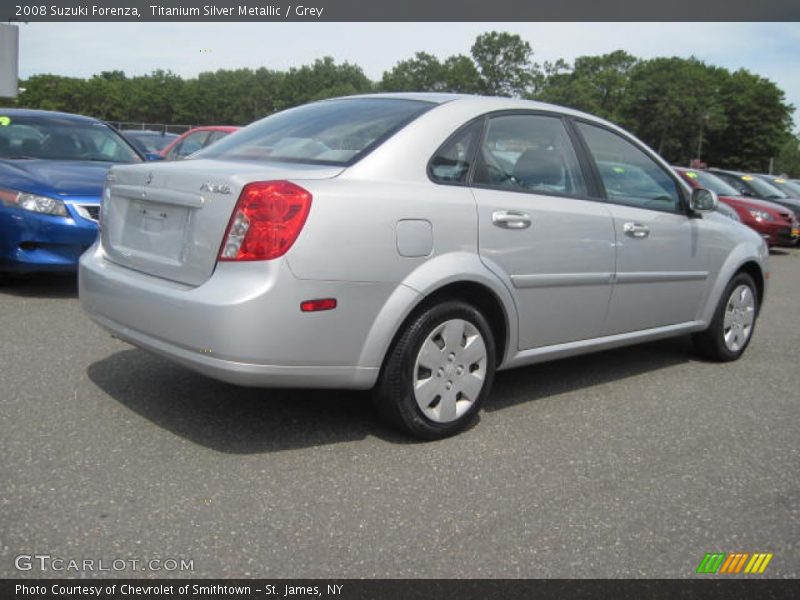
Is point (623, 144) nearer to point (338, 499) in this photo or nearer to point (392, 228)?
point (392, 228)

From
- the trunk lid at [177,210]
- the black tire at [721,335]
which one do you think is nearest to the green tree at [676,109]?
the black tire at [721,335]

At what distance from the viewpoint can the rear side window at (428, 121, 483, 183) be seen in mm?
3709

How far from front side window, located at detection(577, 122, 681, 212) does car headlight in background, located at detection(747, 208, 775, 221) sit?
1078 cm

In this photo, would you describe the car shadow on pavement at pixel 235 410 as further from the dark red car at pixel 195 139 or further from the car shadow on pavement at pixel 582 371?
the dark red car at pixel 195 139

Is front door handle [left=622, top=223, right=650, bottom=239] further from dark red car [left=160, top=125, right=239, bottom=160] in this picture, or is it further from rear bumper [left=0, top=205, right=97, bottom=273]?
dark red car [left=160, top=125, right=239, bottom=160]

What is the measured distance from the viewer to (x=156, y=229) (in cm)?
359

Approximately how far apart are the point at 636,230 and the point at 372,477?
231 cm

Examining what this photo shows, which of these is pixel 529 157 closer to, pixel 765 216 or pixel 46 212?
pixel 46 212

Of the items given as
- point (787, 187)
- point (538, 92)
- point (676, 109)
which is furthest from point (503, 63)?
point (787, 187)

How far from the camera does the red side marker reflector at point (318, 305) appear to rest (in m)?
3.20

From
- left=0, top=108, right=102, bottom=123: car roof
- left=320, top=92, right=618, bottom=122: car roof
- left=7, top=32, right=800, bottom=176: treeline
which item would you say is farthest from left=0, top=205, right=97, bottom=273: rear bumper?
left=7, top=32, right=800, bottom=176: treeline

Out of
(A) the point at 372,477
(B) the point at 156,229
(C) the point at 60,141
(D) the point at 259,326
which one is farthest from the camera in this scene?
(C) the point at 60,141

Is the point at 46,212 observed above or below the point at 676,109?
below
